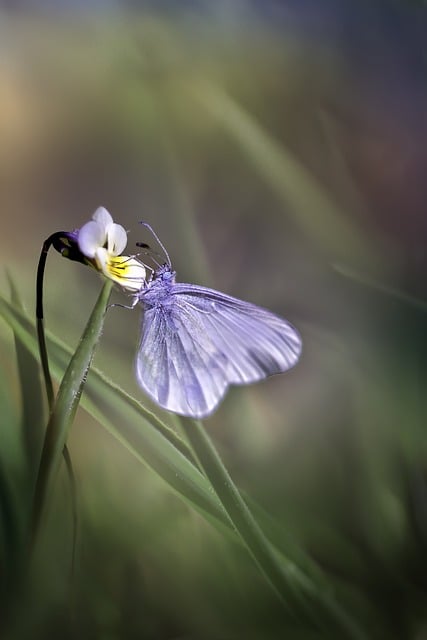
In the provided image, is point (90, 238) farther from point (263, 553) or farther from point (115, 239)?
point (263, 553)

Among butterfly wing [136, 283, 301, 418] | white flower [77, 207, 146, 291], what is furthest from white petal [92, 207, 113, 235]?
butterfly wing [136, 283, 301, 418]

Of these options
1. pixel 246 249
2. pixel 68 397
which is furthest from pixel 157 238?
pixel 68 397

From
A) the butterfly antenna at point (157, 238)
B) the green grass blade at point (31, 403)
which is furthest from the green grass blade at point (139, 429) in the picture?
the butterfly antenna at point (157, 238)

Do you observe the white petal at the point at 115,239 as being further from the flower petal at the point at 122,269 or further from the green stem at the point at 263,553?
the green stem at the point at 263,553

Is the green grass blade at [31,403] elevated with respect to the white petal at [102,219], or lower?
lower

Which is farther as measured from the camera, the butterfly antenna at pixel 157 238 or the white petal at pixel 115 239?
the butterfly antenna at pixel 157 238

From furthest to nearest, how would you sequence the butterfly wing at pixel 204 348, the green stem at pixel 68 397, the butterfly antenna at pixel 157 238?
1. the butterfly antenna at pixel 157 238
2. the butterfly wing at pixel 204 348
3. the green stem at pixel 68 397

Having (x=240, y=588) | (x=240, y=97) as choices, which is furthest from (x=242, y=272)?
(x=240, y=588)
